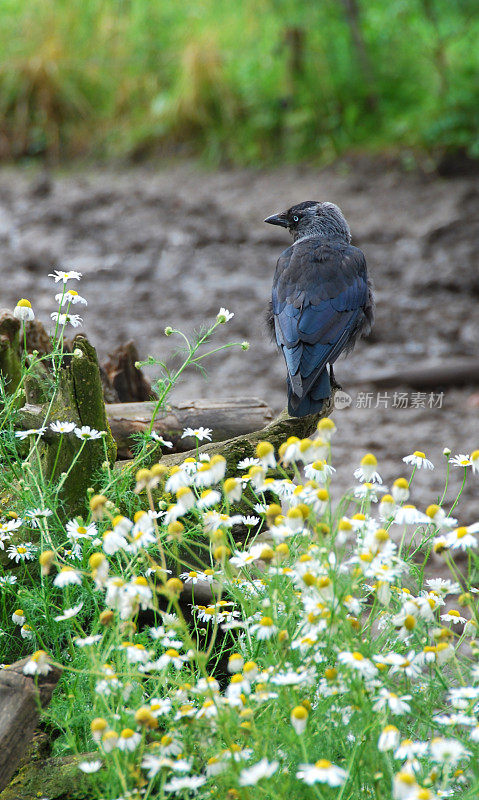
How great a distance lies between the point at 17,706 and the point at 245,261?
565 cm

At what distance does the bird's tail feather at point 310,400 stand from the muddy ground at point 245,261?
2069 millimetres

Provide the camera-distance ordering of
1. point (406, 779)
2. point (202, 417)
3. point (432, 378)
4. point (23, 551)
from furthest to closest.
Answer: point (432, 378), point (202, 417), point (23, 551), point (406, 779)

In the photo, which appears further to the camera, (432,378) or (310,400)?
(432,378)

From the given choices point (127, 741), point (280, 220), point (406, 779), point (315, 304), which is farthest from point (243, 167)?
point (406, 779)

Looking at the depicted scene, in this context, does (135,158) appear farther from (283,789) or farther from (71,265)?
(283,789)

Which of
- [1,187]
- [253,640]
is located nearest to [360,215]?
[1,187]

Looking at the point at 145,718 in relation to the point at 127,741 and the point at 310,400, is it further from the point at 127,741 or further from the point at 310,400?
the point at 310,400

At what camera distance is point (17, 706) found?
1.62 meters

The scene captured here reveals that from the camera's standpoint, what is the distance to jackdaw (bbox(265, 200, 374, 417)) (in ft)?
9.74

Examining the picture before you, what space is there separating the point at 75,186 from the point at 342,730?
7131 millimetres

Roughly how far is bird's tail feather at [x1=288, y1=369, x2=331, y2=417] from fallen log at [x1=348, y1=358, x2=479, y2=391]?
108 inches

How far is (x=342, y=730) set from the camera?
1.61m

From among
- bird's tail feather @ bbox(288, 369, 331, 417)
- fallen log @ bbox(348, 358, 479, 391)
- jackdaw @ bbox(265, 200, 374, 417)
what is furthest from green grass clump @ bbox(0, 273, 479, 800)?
fallen log @ bbox(348, 358, 479, 391)

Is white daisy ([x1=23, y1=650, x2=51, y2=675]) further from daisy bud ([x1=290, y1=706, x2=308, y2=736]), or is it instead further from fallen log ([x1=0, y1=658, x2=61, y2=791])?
daisy bud ([x1=290, y1=706, x2=308, y2=736])
